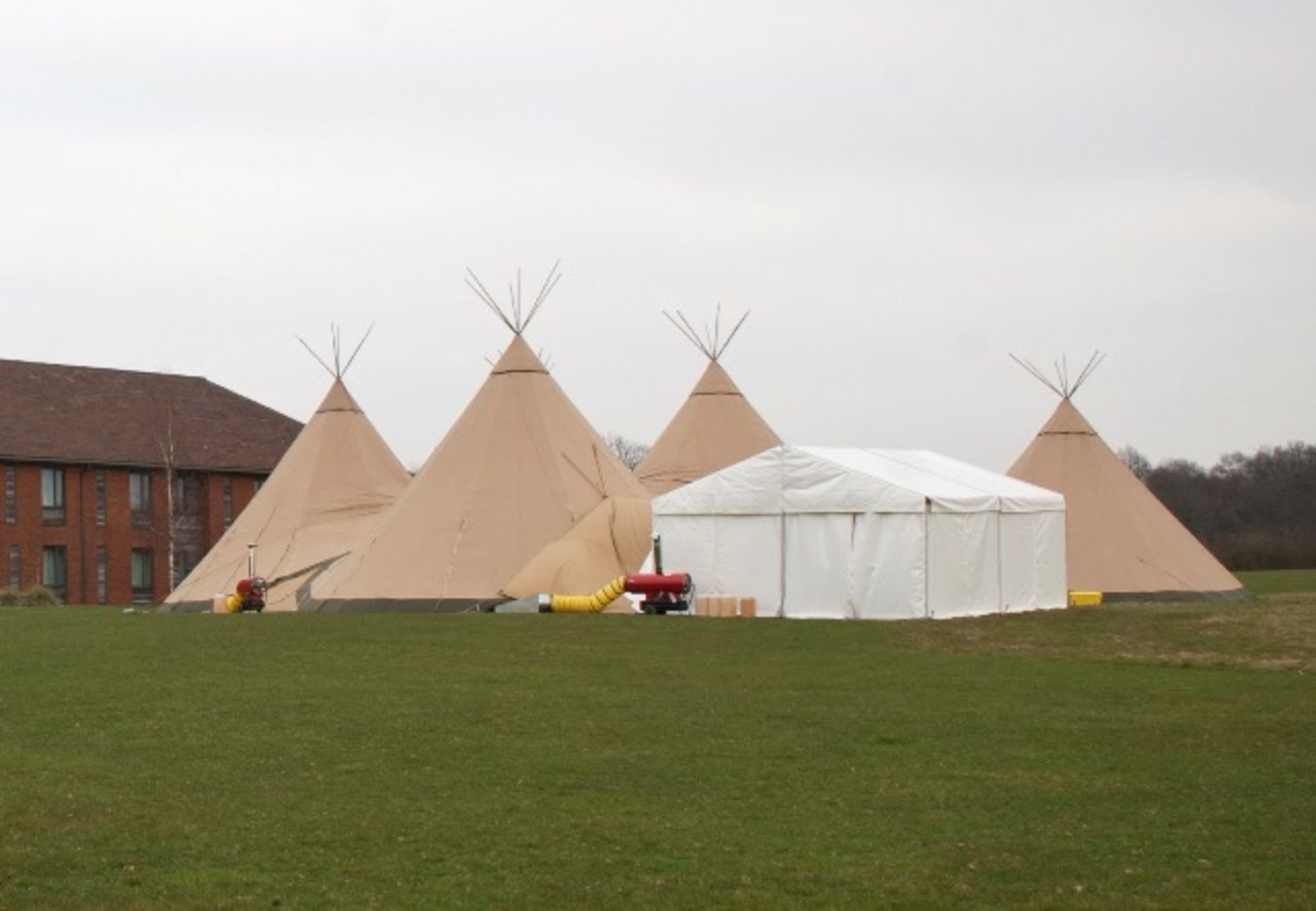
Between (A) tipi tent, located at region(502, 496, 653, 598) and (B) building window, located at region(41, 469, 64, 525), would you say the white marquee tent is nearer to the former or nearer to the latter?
(A) tipi tent, located at region(502, 496, 653, 598)

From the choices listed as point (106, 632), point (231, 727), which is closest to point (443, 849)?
point (231, 727)

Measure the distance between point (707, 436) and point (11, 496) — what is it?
24673 millimetres

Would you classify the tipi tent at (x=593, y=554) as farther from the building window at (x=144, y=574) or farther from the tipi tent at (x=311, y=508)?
the building window at (x=144, y=574)

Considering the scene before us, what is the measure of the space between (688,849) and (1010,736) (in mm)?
6525

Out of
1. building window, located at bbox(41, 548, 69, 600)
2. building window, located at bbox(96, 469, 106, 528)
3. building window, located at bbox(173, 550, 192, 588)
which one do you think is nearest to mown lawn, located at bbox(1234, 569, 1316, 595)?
building window, located at bbox(173, 550, 192, 588)

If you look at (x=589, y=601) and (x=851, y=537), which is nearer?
(x=851, y=537)

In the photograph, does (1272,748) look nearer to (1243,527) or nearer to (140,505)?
(140,505)

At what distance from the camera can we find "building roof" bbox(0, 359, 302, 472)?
64562 millimetres

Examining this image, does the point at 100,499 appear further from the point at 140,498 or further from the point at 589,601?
the point at 589,601

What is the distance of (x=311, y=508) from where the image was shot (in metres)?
47.1

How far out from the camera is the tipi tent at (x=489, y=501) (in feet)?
132

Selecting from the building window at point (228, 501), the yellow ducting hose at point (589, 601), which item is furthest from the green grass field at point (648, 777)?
the building window at point (228, 501)

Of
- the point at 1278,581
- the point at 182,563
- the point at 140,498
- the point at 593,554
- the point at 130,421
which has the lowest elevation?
the point at 1278,581

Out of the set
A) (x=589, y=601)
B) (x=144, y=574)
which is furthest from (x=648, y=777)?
(x=144, y=574)
